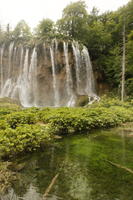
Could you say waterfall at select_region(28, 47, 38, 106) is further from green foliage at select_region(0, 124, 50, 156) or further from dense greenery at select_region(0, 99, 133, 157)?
green foliage at select_region(0, 124, 50, 156)

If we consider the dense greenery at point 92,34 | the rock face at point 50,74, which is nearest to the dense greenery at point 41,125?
the rock face at point 50,74

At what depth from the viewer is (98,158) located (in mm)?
4441

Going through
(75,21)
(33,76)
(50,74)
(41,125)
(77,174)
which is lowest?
(77,174)

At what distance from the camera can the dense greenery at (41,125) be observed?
4358mm

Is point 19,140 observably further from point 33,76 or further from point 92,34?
point 92,34

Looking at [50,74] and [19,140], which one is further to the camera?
[50,74]

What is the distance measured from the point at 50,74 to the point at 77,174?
19.7 meters

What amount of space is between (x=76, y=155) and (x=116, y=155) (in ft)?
3.72

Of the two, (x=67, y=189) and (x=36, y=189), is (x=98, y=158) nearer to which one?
(x=67, y=189)

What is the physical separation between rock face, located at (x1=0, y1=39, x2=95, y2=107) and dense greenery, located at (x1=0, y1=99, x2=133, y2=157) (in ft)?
40.0

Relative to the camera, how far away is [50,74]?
2247 centimetres

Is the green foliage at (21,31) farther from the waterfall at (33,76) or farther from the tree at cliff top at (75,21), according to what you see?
the waterfall at (33,76)

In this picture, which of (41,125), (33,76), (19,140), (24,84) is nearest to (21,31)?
(33,76)

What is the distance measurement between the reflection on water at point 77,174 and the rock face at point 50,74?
1689cm
